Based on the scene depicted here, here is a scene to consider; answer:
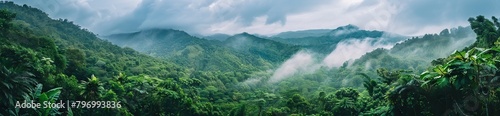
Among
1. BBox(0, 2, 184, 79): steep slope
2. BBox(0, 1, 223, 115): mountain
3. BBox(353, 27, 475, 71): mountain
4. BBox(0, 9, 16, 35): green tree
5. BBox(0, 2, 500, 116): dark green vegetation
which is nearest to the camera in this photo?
BBox(0, 2, 500, 116): dark green vegetation

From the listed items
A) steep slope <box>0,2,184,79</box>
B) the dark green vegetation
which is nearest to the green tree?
the dark green vegetation

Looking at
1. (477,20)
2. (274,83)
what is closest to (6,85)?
(477,20)

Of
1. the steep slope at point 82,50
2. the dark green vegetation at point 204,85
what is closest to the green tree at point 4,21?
the dark green vegetation at point 204,85

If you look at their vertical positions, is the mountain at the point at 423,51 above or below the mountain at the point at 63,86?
above

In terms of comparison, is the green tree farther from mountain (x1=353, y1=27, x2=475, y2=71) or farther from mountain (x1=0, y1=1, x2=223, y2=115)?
mountain (x1=353, y1=27, x2=475, y2=71)

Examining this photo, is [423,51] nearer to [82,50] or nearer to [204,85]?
[204,85]

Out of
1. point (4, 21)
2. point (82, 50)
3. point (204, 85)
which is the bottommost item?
point (204, 85)

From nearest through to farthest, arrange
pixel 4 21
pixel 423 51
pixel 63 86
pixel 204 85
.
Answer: pixel 63 86
pixel 4 21
pixel 204 85
pixel 423 51

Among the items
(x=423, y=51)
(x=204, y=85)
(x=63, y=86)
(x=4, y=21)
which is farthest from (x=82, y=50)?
(x=423, y=51)

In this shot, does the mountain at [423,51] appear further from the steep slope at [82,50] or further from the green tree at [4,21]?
the green tree at [4,21]

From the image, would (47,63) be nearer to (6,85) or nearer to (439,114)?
(6,85)

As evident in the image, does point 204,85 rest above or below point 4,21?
below
